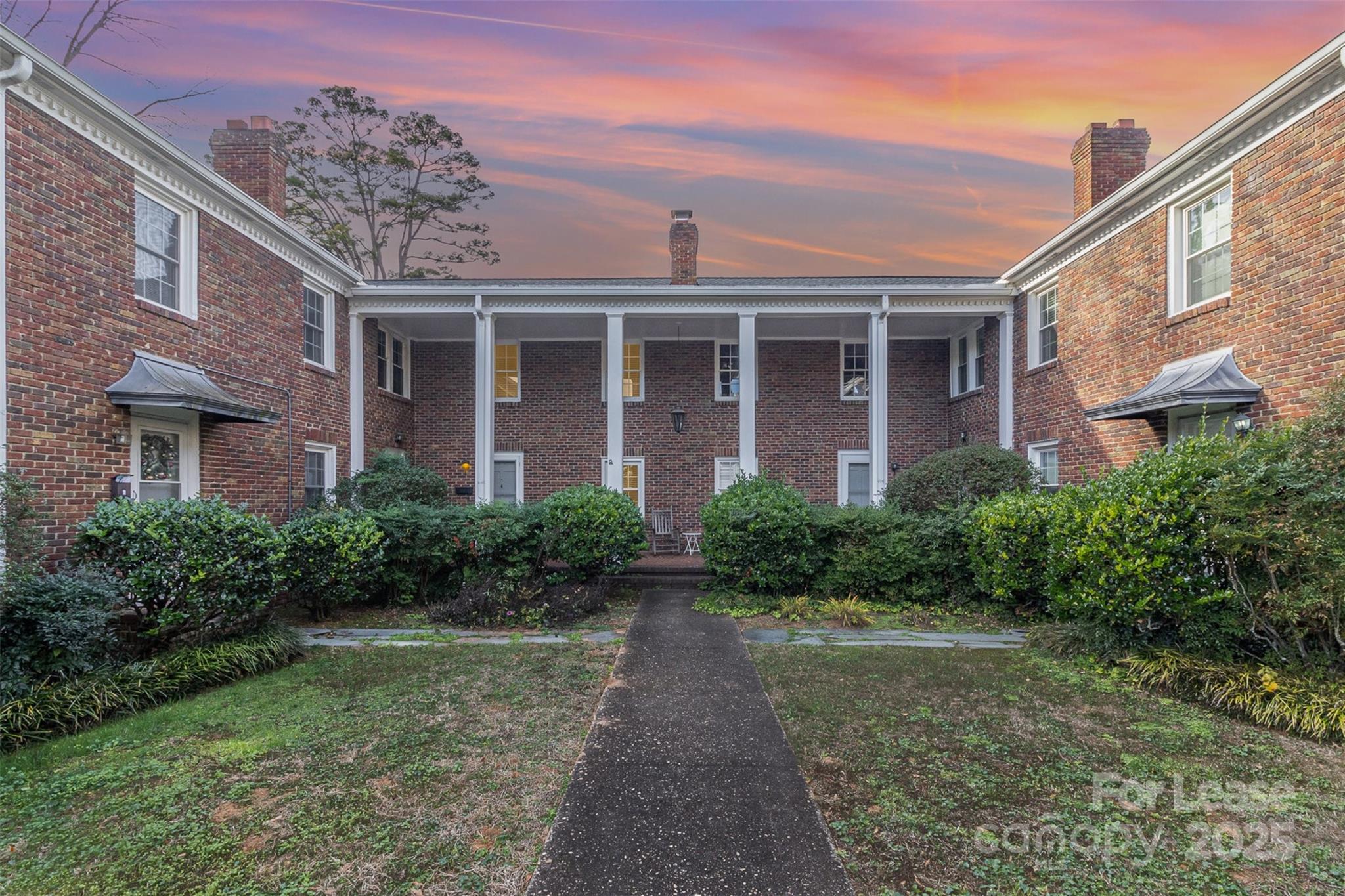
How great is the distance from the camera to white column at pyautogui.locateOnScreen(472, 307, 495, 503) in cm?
1081

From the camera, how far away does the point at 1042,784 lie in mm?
3234

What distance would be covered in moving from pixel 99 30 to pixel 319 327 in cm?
581

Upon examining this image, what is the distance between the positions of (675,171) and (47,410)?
36.5ft

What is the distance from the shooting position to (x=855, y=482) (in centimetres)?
1355

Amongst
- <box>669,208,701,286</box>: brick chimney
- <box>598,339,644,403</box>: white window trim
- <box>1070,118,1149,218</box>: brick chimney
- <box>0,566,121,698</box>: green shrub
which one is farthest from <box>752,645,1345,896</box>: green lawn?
<box>598,339,644,403</box>: white window trim

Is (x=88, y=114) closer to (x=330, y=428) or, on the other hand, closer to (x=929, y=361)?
(x=330, y=428)

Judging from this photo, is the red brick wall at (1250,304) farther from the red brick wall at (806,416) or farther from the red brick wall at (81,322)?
the red brick wall at (81,322)

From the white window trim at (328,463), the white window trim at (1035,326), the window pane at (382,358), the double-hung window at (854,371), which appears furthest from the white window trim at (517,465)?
the white window trim at (1035,326)

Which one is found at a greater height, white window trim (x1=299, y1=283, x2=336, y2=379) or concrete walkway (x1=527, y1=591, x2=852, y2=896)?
white window trim (x1=299, y1=283, x2=336, y2=379)

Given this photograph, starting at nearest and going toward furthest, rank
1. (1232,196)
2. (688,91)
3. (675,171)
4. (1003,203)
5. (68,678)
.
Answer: (68,678), (1232,196), (688,91), (1003,203), (675,171)

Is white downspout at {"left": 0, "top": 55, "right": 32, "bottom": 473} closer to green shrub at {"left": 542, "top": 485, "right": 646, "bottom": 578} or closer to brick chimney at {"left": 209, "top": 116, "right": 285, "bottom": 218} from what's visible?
brick chimney at {"left": 209, "top": 116, "right": 285, "bottom": 218}

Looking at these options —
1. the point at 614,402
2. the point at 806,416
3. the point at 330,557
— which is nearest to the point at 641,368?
the point at 614,402

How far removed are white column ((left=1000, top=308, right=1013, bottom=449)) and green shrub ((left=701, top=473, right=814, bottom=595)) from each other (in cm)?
553

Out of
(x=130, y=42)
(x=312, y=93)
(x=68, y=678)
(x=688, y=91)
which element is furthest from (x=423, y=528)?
(x=312, y=93)
